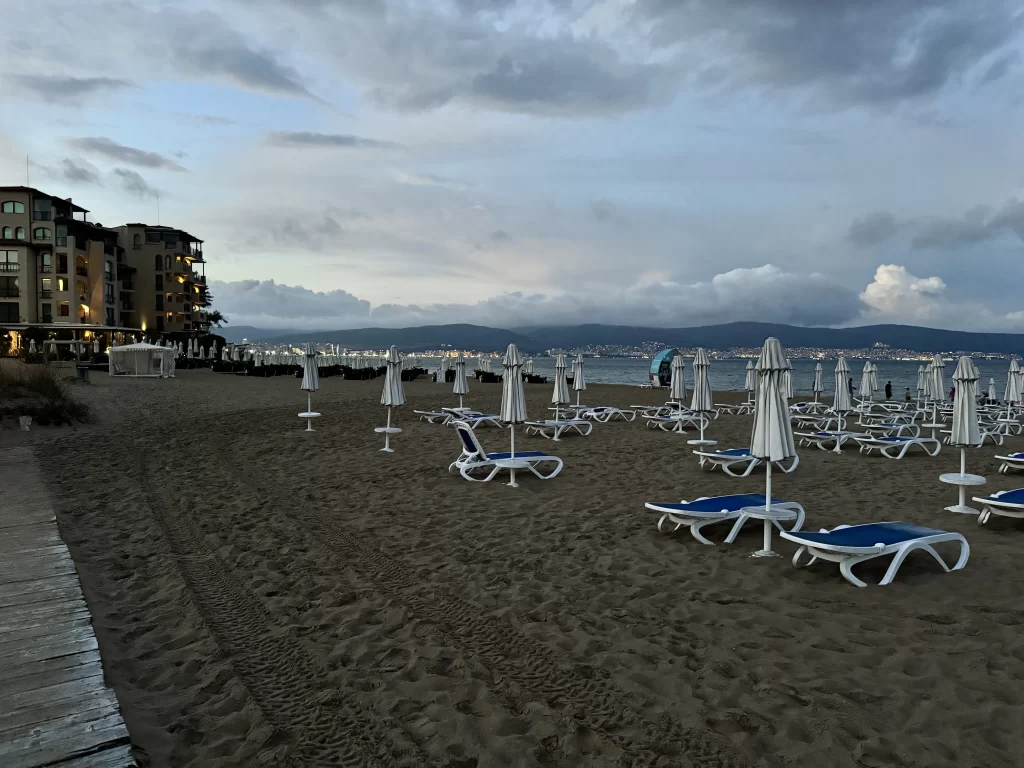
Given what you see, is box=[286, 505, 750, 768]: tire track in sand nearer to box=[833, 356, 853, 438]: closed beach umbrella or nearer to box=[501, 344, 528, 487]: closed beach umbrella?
box=[501, 344, 528, 487]: closed beach umbrella

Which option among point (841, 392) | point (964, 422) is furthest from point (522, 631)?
point (841, 392)

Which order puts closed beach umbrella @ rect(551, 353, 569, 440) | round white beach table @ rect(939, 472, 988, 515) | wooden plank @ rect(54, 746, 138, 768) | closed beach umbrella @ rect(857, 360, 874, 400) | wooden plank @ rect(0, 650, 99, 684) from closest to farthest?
wooden plank @ rect(54, 746, 138, 768) < wooden plank @ rect(0, 650, 99, 684) < round white beach table @ rect(939, 472, 988, 515) < closed beach umbrella @ rect(551, 353, 569, 440) < closed beach umbrella @ rect(857, 360, 874, 400)

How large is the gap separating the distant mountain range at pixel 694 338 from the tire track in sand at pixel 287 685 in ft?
379

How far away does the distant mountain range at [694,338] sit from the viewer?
132250mm

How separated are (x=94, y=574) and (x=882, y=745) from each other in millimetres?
5016

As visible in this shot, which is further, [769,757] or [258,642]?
[258,642]

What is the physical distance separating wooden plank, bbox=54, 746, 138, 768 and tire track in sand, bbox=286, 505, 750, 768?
1.58 metres

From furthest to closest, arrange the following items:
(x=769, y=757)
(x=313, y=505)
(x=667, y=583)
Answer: (x=313, y=505) → (x=667, y=583) → (x=769, y=757)

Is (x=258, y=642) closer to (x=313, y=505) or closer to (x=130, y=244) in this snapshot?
(x=313, y=505)

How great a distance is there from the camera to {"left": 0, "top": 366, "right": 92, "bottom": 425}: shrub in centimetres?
1196

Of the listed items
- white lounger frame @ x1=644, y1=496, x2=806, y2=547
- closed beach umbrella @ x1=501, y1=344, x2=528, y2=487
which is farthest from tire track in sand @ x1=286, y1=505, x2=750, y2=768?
closed beach umbrella @ x1=501, y1=344, x2=528, y2=487

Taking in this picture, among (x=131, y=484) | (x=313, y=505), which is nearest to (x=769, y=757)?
(x=313, y=505)

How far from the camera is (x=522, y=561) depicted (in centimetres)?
498

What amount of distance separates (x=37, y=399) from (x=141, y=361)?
17.5m
